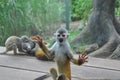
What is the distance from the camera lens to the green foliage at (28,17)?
3.77 metres

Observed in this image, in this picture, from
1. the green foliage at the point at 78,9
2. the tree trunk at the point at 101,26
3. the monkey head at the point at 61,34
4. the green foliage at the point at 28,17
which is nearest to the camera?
the monkey head at the point at 61,34

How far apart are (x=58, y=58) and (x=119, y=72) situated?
0.43 meters

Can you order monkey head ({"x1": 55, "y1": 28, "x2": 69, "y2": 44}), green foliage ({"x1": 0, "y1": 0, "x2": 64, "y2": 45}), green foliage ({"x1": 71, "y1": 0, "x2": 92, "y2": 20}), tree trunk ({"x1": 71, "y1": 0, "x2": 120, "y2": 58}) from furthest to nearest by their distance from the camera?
green foliage ({"x1": 71, "y1": 0, "x2": 92, "y2": 20}) < green foliage ({"x1": 0, "y1": 0, "x2": 64, "y2": 45}) < tree trunk ({"x1": 71, "y1": 0, "x2": 120, "y2": 58}) < monkey head ({"x1": 55, "y1": 28, "x2": 69, "y2": 44})

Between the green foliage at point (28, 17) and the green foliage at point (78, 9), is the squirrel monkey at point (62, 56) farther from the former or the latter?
the green foliage at point (78, 9)

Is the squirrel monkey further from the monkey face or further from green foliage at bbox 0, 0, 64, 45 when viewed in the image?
green foliage at bbox 0, 0, 64, 45

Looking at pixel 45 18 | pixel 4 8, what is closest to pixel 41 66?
pixel 4 8

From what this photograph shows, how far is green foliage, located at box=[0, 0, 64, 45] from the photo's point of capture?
3.77m

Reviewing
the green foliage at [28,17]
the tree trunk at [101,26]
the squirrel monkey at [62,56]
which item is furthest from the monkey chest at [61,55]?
the green foliage at [28,17]

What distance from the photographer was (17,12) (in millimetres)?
3908

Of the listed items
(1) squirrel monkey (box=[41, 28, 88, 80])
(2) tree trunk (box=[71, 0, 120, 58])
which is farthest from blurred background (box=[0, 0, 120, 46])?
(1) squirrel monkey (box=[41, 28, 88, 80])

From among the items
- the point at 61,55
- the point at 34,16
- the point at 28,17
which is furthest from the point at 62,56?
the point at 34,16

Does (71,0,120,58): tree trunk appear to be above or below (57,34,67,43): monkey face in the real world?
below

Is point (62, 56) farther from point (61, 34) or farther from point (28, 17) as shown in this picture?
point (28, 17)

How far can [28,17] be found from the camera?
13.5 ft
